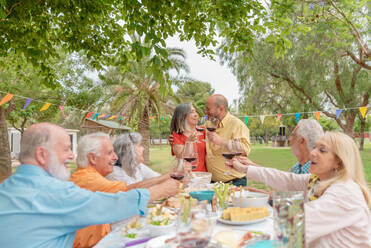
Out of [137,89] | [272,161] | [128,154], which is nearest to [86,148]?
[128,154]

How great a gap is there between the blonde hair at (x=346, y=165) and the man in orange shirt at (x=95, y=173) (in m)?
1.34

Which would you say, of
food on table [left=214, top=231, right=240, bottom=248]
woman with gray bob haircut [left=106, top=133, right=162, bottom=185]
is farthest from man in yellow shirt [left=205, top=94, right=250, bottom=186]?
food on table [left=214, top=231, right=240, bottom=248]

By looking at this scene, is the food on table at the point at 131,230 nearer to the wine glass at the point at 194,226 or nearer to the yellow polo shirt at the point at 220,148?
the wine glass at the point at 194,226

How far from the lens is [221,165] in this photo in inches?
133

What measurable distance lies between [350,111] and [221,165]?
15.1m

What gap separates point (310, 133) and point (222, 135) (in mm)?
1172

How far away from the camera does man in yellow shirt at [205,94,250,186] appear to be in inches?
129

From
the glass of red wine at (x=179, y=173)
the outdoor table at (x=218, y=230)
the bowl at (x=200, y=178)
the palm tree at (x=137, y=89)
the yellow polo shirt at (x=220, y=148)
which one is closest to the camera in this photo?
the outdoor table at (x=218, y=230)

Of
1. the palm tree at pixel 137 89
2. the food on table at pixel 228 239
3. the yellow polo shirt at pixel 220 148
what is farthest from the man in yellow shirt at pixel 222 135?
the palm tree at pixel 137 89

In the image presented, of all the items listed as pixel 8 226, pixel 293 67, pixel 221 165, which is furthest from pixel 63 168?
pixel 293 67

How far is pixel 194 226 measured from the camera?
1004 mm

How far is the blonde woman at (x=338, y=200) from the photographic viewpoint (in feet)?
4.75

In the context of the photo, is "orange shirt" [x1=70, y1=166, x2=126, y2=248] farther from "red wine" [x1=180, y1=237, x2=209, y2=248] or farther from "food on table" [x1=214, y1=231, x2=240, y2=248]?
"red wine" [x1=180, y1=237, x2=209, y2=248]

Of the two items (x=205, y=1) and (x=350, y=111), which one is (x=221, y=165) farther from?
(x=350, y=111)
